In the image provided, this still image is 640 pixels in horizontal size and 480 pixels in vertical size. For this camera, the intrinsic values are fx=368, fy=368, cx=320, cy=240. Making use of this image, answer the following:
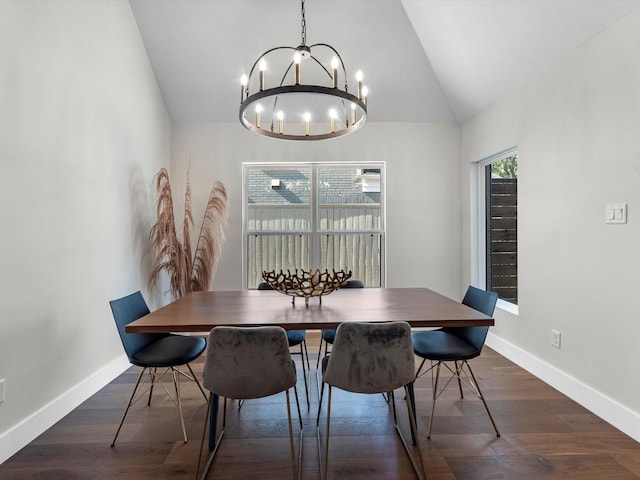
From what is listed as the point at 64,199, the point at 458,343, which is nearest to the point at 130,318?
the point at 64,199

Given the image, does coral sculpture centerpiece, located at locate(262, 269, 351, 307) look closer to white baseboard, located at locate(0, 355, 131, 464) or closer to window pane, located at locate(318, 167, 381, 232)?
white baseboard, located at locate(0, 355, 131, 464)

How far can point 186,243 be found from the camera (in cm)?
376

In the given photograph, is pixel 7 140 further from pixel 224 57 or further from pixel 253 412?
Answer: pixel 224 57

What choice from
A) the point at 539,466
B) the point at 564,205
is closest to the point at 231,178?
the point at 564,205

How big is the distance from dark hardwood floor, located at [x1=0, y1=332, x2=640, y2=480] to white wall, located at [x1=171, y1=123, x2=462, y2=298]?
1797 mm

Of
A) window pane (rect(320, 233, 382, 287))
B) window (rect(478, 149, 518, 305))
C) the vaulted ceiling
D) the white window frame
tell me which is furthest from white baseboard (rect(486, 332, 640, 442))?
the vaulted ceiling

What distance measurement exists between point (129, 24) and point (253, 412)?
339 cm

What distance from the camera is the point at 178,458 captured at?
1909 millimetres

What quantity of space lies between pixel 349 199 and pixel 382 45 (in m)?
1.63

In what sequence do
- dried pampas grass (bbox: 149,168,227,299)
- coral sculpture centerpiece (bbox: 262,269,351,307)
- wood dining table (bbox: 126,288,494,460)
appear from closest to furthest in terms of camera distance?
wood dining table (bbox: 126,288,494,460), coral sculpture centerpiece (bbox: 262,269,351,307), dried pampas grass (bbox: 149,168,227,299)

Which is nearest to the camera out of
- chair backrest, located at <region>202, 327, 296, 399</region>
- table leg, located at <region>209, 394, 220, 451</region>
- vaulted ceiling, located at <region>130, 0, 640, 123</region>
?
chair backrest, located at <region>202, 327, 296, 399</region>

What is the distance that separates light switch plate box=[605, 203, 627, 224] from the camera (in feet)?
6.98

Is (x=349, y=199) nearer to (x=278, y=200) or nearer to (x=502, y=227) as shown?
(x=278, y=200)

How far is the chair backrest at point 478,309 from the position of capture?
7.13 feet
